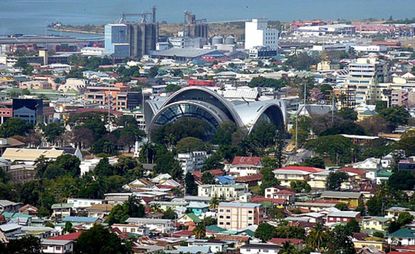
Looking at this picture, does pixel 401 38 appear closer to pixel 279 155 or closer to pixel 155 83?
pixel 155 83

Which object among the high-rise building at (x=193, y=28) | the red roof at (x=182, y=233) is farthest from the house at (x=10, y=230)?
the high-rise building at (x=193, y=28)

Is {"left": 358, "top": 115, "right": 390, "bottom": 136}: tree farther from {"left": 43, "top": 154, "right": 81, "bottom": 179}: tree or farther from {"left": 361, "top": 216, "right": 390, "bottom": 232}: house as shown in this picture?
{"left": 361, "top": 216, "right": 390, "bottom": 232}: house

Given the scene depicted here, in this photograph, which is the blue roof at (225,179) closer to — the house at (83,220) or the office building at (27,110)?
the house at (83,220)

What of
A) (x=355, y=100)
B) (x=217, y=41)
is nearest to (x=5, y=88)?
(x=355, y=100)

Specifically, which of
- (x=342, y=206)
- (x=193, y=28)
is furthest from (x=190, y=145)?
(x=193, y=28)

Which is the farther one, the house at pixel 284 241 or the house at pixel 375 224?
the house at pixel 375 224

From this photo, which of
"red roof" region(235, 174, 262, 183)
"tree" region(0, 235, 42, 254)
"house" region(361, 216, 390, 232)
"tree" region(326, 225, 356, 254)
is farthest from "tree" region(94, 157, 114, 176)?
"tree" region(0, 235, 42, 254)

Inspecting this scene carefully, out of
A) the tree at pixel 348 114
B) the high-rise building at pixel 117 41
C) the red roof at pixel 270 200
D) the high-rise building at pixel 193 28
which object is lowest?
the red roof at pixel 270 200
